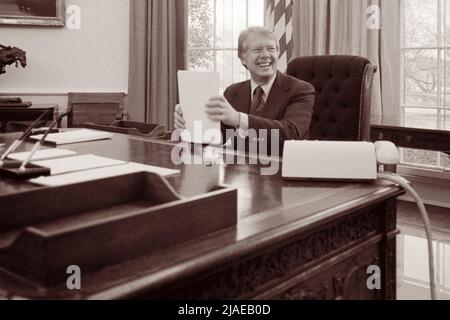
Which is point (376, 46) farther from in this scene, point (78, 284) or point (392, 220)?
point (78, 284)

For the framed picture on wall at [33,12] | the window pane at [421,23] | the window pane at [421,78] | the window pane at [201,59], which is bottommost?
the window pane at [421,78]

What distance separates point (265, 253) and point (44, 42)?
5.28m

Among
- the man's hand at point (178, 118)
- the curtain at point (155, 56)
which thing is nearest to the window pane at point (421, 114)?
the curtain at point (155, 56)

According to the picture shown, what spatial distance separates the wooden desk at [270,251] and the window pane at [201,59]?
4.51 meters

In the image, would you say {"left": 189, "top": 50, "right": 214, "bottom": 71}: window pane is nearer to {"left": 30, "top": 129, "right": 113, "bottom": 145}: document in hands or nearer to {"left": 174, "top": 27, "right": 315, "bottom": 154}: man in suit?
{"left": 174, "top": 27, "right": 315, "bottom": 154}: man in suit

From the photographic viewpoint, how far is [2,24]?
5613mm

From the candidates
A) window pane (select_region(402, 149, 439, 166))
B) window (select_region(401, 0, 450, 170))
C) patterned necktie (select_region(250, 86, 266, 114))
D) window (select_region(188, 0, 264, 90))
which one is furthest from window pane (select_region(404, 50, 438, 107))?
patterned necktie (select_region(250, 86, 266, 114))

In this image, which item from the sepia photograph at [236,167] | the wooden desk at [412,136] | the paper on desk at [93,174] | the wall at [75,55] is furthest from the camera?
the wall at [75,55]

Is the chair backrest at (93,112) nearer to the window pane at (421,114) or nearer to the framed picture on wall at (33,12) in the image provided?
the framed picture on wall at (33,12)

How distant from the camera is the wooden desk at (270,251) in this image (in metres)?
0.90

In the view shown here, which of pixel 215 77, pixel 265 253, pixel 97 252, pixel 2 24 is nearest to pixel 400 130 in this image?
pixel 215 77

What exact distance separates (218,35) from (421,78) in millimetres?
2255

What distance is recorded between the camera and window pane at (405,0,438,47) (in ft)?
16.3
